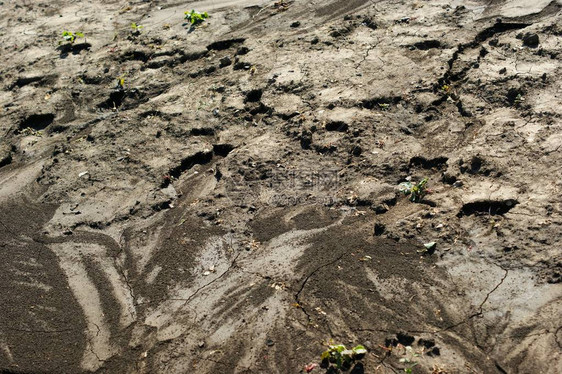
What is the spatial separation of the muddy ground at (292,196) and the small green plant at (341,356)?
8cm

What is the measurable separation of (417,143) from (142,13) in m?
6.44

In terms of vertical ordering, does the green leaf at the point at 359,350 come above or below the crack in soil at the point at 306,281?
below

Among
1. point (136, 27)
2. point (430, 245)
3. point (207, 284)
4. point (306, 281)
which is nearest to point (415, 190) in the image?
point (430, 245)

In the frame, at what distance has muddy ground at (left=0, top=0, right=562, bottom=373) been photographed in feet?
16.4

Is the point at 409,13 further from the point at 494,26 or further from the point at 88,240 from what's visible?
the point at 88,240

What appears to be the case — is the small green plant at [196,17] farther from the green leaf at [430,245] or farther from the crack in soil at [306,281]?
the green leaf at [430,245]

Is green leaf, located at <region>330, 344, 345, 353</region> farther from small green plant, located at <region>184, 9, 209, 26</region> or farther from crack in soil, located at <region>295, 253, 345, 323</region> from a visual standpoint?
small green plant, located at <region>184, 9, 209, 26</region>

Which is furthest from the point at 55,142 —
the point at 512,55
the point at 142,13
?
the point at 512,55

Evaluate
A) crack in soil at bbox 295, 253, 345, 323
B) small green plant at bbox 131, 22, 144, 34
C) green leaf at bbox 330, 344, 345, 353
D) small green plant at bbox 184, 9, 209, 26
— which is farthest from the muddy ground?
small green plant at bbox 131, 22, 144, 34

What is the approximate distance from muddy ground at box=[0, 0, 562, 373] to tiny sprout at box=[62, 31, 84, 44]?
0.68 m

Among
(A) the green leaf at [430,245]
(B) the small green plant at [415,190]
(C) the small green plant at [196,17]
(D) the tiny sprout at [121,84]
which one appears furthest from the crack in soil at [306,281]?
(C) the small green plant at [196,17]

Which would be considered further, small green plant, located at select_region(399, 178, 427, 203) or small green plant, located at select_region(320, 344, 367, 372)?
small green plant, located at select_region(399, 178, 427, 203)

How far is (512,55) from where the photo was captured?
294 inches

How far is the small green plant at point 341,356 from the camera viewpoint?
4.62m
